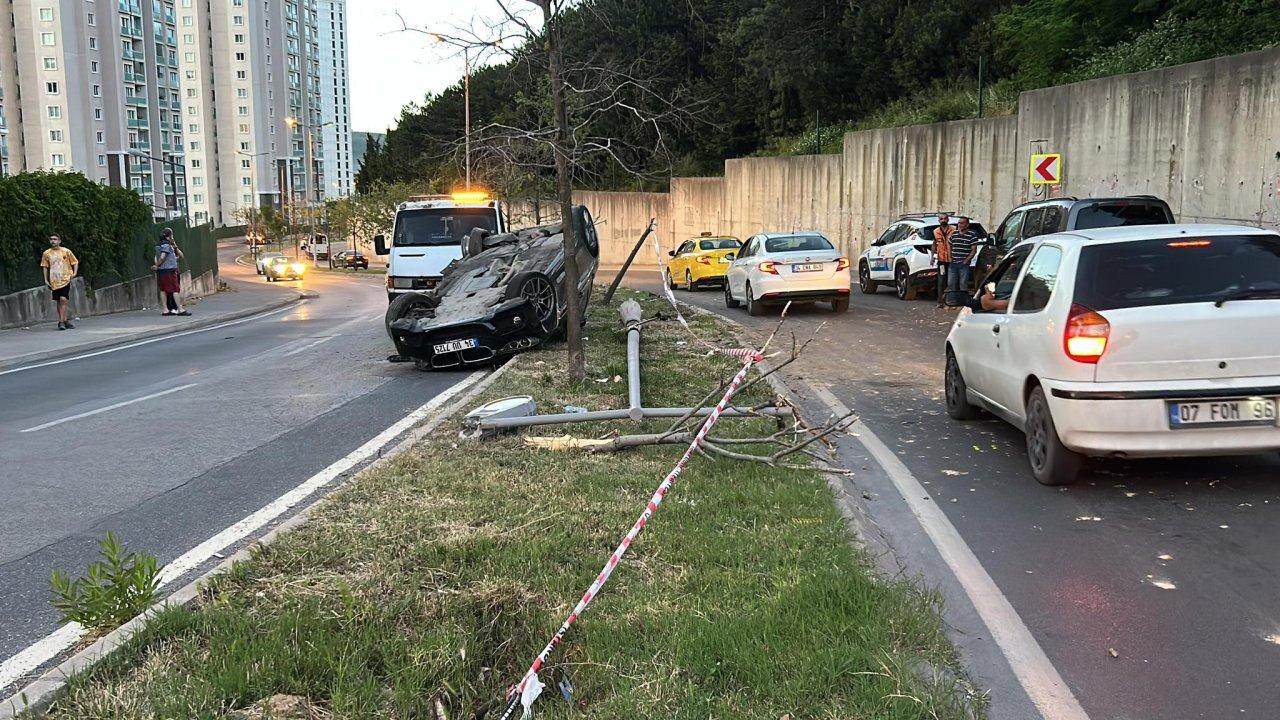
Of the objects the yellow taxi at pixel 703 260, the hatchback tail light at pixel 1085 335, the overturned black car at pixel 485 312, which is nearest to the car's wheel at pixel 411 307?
the overturned black car at pixel 485 312

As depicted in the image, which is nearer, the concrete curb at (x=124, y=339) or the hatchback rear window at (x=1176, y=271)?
the hatchback rear window at (x=1176, y=271)

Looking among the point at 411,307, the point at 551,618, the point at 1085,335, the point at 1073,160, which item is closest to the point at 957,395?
the point at 1085,335

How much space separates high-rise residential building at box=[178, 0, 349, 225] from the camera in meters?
133

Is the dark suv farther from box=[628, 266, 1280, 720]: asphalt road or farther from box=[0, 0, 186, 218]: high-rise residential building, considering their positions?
box=[0, 0, 186, 218]: high-rise residential building

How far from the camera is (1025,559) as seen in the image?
5281 mm

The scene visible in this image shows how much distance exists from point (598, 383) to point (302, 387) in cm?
381

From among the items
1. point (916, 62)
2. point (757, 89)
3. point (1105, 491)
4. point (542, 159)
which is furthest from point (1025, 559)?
point (757, 89)

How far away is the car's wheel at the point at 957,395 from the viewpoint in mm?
8695

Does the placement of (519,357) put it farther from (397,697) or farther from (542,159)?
(397,697)

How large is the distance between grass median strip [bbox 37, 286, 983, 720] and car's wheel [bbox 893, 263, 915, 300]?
16354mm

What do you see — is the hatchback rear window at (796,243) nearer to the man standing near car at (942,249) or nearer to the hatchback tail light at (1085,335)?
the man standing near car at (942,249)

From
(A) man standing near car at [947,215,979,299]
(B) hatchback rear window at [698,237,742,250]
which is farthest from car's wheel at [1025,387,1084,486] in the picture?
(B) hatchback rear window at [698,237,742,250]

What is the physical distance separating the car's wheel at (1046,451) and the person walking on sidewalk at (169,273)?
20850 mm

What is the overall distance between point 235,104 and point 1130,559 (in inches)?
5728
